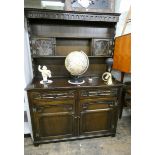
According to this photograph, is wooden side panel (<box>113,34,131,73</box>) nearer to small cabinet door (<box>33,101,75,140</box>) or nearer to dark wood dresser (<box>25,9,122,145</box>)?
dark wood dresser (<box>25,9,122,145</box>)

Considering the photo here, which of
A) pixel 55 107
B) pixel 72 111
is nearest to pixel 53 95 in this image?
pixel 55 107

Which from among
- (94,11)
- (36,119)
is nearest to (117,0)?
(94,11)

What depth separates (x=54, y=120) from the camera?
162 cm

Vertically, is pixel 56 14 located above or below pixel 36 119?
above

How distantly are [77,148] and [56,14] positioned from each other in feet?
5.56

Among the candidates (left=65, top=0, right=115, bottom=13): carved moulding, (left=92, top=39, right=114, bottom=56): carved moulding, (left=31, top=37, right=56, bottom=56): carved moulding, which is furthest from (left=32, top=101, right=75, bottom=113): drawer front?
(left=65, top=0, right=115, bottom=13): carved moulding

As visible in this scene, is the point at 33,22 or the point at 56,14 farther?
the point at 33,22

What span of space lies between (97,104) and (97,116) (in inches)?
6.7

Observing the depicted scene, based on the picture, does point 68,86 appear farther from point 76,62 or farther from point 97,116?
point 97,116

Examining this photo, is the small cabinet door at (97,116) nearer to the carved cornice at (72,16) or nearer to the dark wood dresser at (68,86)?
the dark wood dresser at (68,86)

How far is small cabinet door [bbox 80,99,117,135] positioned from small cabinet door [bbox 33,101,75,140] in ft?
0.50

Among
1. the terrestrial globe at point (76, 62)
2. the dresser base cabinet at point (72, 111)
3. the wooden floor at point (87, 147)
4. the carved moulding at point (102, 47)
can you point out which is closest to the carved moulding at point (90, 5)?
the carved moulding at point (102, 47)
